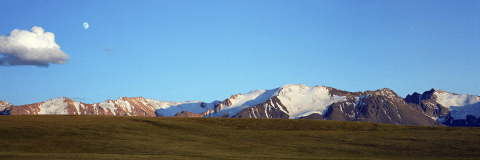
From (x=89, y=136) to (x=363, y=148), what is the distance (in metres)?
47.8

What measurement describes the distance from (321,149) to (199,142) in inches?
852

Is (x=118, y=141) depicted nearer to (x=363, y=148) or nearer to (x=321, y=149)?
(x=321, y=149)

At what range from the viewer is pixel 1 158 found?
125ft

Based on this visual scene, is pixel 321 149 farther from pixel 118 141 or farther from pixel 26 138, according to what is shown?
pixel 26 138

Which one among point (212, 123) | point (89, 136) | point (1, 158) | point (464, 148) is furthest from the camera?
point (212, 123)

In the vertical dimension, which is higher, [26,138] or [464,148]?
[26,138]

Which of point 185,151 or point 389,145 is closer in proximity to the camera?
point 185,151

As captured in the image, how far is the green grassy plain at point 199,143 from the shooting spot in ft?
162

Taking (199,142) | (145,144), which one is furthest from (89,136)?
(199,142)

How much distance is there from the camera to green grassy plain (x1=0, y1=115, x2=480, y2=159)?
162ft

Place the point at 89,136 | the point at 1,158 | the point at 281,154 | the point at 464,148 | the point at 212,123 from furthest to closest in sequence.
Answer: the point at 212,123 → the point at 89,136 → the point at 464,148 → the point at 281,154 → the point at 1,158

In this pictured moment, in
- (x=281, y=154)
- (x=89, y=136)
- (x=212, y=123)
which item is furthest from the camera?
(x=212, y=123)

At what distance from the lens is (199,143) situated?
61.2 meters

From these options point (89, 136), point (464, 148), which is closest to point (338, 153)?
point (464, 148)
